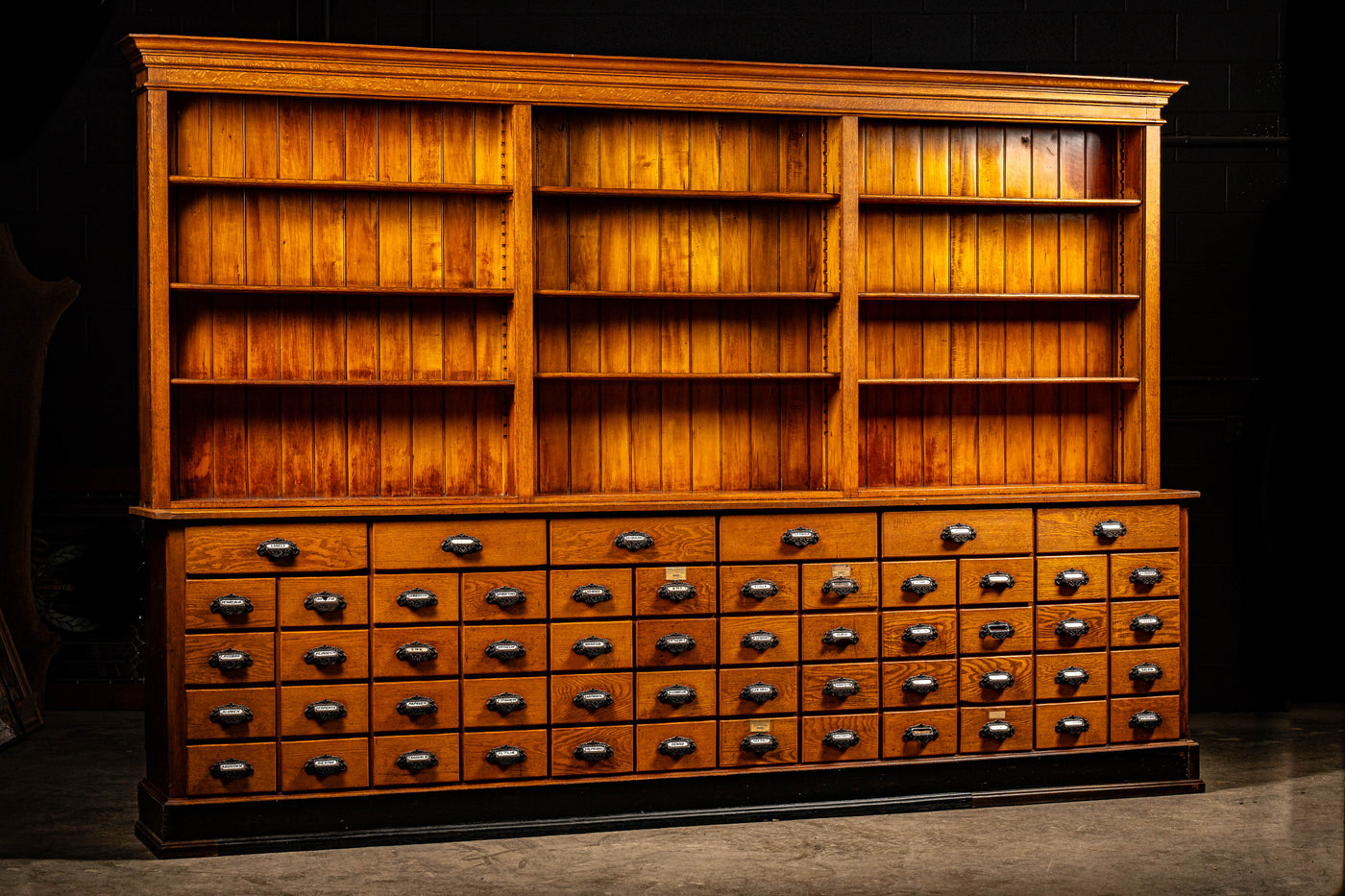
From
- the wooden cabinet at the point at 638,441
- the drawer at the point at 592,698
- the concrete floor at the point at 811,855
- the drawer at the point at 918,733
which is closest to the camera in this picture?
the concrete floor at the point at 811,855

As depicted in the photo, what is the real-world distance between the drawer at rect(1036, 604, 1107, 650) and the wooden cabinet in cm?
1

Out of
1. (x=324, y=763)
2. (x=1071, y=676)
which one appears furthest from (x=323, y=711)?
(x=1071, y=676)

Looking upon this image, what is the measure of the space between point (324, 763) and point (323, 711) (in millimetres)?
153

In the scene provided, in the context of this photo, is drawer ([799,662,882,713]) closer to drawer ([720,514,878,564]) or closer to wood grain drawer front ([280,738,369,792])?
drawer ([720,514,878,564])

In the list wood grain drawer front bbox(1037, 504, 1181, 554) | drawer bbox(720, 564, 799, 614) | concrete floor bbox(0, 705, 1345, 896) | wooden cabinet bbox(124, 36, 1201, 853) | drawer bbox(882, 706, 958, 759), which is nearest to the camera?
concrete floor bbox(0, 705, 1345, 896)

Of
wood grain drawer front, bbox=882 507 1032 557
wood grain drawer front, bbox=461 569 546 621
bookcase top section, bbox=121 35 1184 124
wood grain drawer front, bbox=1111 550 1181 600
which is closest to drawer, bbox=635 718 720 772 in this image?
wood grain drawer front, bbox=461 569 546 621

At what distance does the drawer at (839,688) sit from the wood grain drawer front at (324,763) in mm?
1367

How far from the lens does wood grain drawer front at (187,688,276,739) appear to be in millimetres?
3846

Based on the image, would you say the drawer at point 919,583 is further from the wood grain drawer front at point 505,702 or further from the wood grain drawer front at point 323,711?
the wood grain drawer front at point 323,711

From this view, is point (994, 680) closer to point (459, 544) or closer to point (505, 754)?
point (505, 754)

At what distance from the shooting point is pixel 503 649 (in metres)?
4.04

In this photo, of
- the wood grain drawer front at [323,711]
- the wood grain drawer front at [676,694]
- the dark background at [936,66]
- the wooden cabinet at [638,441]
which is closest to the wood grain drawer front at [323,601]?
the wooden cabinet at [638,441]

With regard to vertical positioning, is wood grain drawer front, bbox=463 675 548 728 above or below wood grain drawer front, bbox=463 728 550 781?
above

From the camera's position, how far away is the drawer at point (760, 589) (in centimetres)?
420
